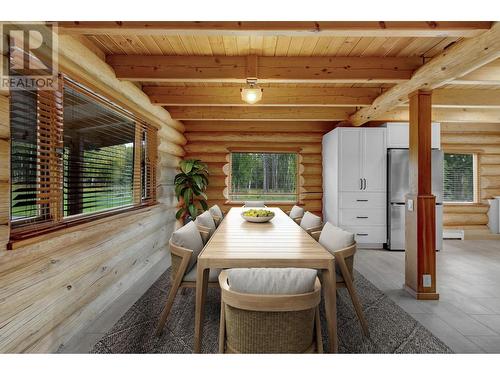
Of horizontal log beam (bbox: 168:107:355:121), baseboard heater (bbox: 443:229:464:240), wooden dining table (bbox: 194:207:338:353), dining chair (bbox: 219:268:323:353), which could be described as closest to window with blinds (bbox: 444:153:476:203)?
baseboard heater (bbox: 443:229:464:240)

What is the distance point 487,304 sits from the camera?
3059 millimetres

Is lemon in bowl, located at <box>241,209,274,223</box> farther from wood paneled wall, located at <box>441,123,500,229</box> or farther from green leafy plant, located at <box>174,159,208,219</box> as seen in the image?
wood paneled wall, located at <box>441,123,500,229</box>

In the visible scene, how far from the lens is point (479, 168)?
6.64 m

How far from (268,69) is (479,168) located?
624cm

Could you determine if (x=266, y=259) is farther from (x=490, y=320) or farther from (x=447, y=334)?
(x=490, y=320)

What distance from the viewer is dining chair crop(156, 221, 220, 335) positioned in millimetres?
2385

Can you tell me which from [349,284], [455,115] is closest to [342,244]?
[349,284]

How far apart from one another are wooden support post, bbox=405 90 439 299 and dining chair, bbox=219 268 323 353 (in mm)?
2305

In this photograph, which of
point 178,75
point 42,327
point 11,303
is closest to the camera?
point 11,303

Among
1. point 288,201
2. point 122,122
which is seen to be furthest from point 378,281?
point 122,122

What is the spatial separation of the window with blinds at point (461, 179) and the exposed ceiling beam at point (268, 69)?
4.74m

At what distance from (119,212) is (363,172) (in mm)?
4283

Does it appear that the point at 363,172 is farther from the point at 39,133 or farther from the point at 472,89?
the point at 39,133

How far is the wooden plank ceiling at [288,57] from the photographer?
2.21 metres
